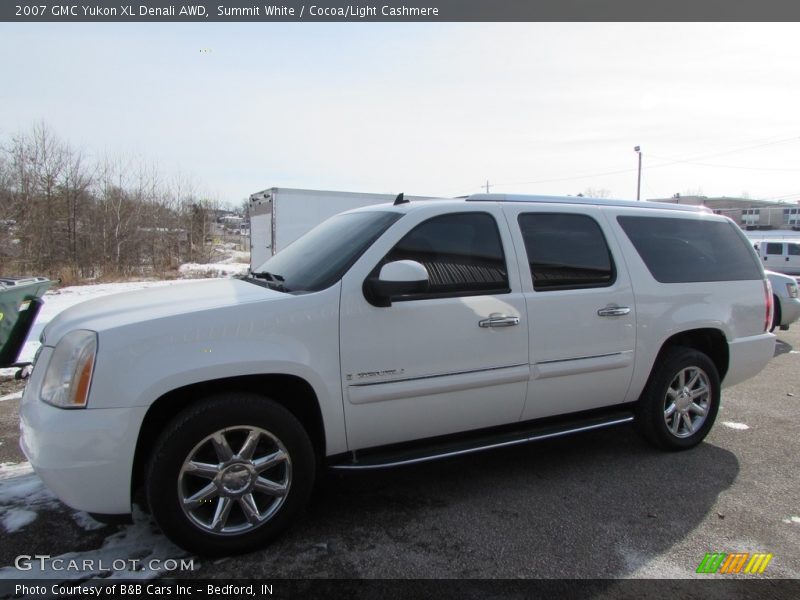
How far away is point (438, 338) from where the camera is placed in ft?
10.1

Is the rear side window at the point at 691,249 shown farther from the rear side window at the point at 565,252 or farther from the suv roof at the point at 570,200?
the rear side window at the point at 565,252

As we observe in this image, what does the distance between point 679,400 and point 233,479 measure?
10.9 ft

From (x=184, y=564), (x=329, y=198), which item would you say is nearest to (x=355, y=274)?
(x=184, y=564)

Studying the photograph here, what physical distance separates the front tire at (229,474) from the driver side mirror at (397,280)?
81cm

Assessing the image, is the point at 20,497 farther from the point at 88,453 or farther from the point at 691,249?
the point at 691,249

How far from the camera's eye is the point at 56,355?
260 cm

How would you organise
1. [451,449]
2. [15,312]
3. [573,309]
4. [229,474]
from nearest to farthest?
[229,474]
[451,449]
[573,309]
[15,312]

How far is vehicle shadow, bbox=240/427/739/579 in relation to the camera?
8.73 feet

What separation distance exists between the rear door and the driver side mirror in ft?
2.95

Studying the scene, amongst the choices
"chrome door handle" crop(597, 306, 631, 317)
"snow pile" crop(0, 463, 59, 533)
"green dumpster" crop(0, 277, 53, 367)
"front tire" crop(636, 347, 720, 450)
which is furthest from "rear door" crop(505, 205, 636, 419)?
"green dumpster" crop(0, 277, 53, 367)

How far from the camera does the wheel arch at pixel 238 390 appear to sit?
2.68 m

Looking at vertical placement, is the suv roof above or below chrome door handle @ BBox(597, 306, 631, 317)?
above

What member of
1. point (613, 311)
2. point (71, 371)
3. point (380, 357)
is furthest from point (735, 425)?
point (71, 371)

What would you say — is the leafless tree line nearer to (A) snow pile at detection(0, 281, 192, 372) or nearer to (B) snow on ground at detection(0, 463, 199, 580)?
(A) snow pile at detection(0, 281, 192, 372)
